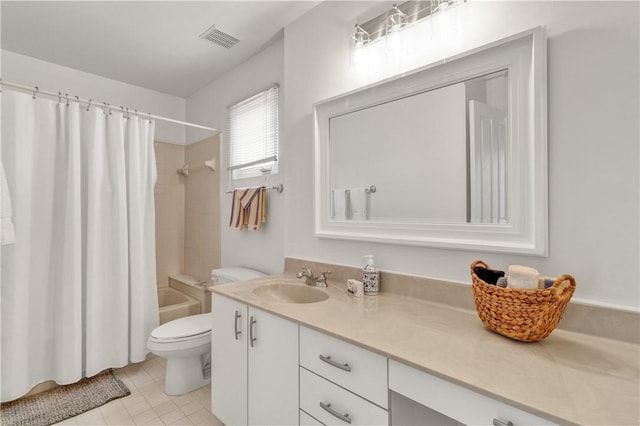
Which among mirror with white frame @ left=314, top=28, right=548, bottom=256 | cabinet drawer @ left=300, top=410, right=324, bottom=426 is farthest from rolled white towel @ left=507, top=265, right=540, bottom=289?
cabinet drawer @ left=300, top=410, right=324, bottom=426

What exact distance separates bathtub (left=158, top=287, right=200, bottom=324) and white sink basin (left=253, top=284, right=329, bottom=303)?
51.1 inches

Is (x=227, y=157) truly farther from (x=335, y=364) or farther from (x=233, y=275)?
(x=335, y=364)

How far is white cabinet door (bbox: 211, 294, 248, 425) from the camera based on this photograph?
145cm

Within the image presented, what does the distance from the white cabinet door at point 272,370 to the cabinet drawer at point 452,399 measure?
46 cm

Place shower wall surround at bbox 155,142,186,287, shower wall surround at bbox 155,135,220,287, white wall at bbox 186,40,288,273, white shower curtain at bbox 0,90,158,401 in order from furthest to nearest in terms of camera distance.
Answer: shower wall surround at bbox 155,142,186,287 → shower wall surround at bbox 155,135,220,287 → white wall at bbox 186,40,288,273 → white shower curtain at bbox 0,90,158,401

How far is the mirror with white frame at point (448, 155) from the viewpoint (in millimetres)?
1091

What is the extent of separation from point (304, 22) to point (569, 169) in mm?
1644

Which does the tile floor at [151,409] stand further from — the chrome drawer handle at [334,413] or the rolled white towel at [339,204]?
the rolled white towel at [339,204]

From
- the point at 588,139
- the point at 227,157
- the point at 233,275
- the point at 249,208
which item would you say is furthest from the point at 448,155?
the point at 227,157

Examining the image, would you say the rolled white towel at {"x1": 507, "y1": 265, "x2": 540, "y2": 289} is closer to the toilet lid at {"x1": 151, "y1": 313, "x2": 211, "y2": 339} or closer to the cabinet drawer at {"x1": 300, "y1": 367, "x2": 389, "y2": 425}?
the cabinet drawer at {"x1": 300, "y1": 367, "x2": 389, "y2": 425}

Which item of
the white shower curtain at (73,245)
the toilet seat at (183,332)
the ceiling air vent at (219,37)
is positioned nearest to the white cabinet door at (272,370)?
the toilet seat at (183,332)

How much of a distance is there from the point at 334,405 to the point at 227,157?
2220mm

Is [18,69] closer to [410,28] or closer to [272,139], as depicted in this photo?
[272,139]

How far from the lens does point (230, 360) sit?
153 centimetres
